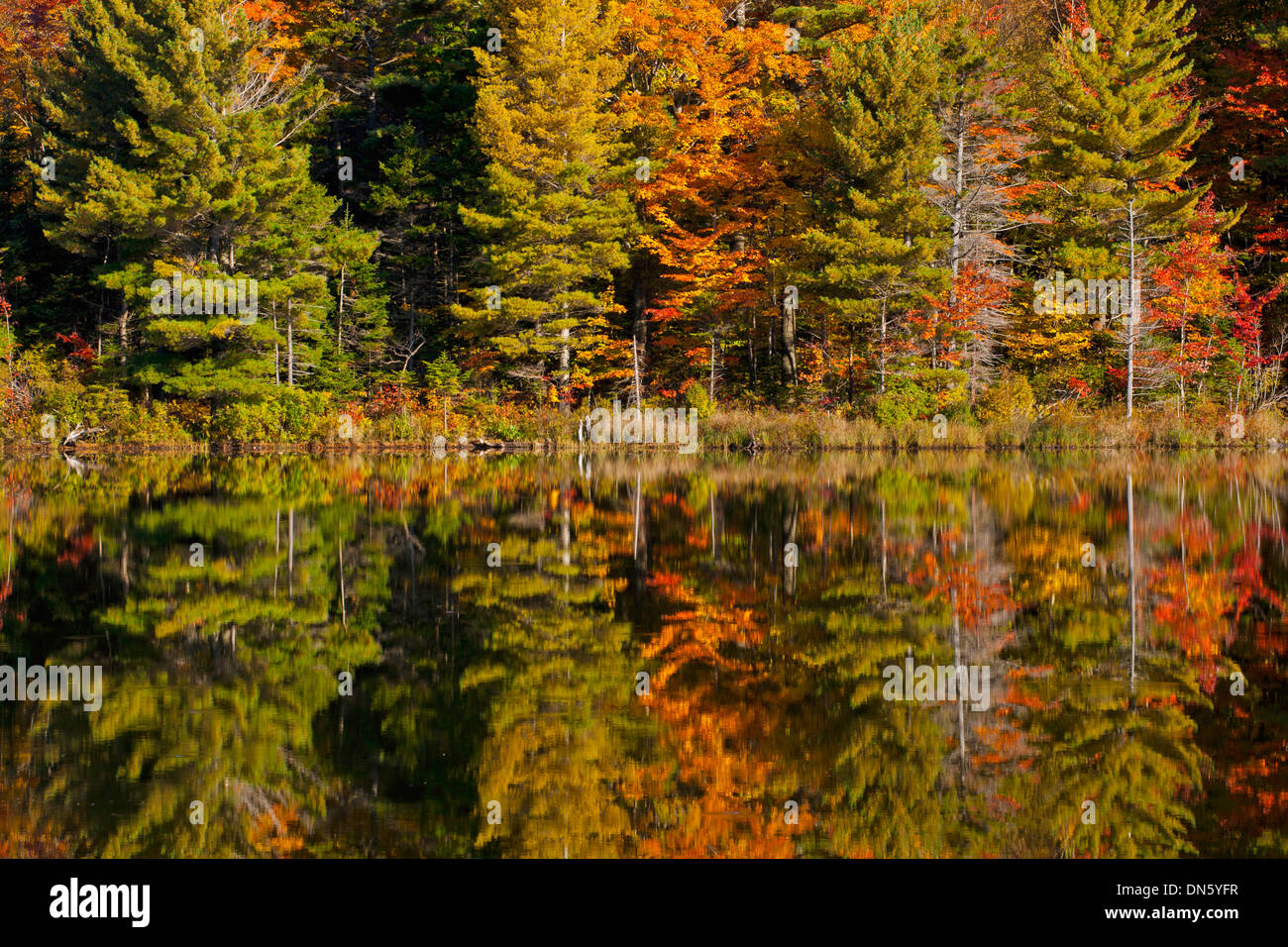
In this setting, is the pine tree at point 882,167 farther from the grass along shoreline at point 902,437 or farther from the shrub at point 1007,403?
the shrub at point 1007,403

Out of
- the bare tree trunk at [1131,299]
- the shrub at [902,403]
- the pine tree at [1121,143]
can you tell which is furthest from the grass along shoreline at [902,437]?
the pine tree at [1121,143]

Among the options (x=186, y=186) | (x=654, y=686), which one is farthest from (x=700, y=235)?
(x=654, y=686)

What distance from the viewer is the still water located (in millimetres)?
4914

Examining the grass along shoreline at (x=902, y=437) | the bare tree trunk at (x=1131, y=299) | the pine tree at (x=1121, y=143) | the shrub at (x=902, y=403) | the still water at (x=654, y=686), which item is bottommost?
the still water at (x=654, y=686)

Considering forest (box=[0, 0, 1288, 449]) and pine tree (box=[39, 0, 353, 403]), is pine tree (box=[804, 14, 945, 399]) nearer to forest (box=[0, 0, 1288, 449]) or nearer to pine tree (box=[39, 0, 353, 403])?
forest (box=[0, 0, 1288, 449])

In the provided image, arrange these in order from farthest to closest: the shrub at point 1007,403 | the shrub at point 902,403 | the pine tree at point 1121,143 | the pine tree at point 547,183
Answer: the pine tree at point 547,183, the pine tree at point 1121,143, the shrub at point 1007,403, the shrub at point 902,403

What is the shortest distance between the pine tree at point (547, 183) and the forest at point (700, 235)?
5.6 inches

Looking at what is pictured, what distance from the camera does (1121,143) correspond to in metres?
34.3

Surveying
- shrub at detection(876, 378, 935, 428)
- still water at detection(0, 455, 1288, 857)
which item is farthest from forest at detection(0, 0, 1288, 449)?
still water at detection(0, 455, 1288, 857)

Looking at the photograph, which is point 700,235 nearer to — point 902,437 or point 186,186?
point 902,437

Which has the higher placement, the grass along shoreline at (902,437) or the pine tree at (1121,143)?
the pine tree at (1121,143)

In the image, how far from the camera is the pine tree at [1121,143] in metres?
34.0

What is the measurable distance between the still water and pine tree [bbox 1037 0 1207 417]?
71.6 feet
